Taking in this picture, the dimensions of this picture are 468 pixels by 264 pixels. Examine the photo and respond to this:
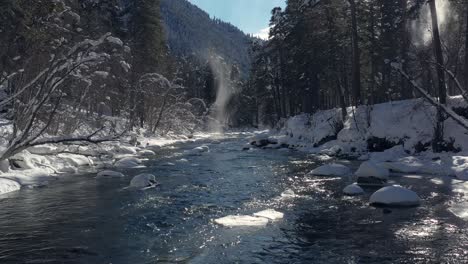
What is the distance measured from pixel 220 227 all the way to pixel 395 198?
5.11 metres

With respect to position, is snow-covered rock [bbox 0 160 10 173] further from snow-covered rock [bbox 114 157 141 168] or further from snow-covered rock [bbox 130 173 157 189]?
snow-covered rock [bbox 114 157 141 168]

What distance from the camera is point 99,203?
13.8 m

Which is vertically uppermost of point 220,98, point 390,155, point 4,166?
point 220,98

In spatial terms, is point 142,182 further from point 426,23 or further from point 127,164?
point 426,23

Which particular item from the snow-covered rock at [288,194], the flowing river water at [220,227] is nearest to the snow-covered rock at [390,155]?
the flowing river water at [220,227]

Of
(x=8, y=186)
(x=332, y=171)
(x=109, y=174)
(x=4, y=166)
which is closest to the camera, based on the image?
(x=8, y=186)

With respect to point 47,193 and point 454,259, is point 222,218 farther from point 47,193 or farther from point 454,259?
point 47,193

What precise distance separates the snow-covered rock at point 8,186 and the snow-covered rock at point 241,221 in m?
8.58

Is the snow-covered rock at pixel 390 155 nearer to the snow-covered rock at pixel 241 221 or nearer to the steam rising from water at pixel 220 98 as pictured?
the snow-covered rock at pixel 241 221

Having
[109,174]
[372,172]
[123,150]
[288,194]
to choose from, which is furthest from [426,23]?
[109,174]

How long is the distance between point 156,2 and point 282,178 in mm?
38044

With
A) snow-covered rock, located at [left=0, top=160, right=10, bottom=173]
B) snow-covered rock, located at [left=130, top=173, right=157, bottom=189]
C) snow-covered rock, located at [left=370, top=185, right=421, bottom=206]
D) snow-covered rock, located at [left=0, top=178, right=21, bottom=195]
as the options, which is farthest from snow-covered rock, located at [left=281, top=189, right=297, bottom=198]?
snow-covered rock, located at [left=0, top=160, right=10, bottom=173]

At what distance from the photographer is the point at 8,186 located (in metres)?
16.0

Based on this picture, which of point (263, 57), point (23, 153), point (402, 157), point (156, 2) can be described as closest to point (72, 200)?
point (23, 153)
